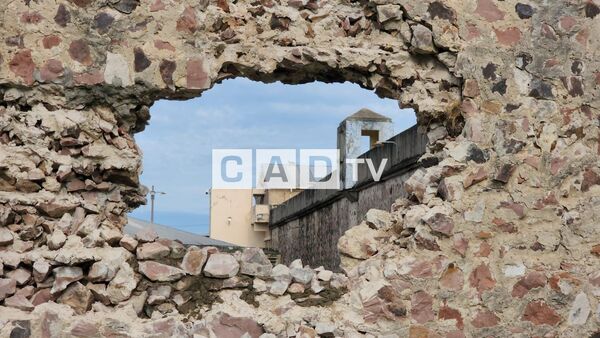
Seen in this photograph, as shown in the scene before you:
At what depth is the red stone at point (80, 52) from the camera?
3701 mm

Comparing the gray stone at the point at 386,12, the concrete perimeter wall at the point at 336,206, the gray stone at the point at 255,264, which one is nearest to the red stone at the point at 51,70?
the gray stone at the point at 255,264

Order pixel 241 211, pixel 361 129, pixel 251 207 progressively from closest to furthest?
1. pixel 361 129
2. pixel 251 207
3. pixel 241 211

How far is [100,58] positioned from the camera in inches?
146

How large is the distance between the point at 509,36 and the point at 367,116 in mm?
7494

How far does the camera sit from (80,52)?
3709 millimetres

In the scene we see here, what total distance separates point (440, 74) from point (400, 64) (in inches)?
9.5

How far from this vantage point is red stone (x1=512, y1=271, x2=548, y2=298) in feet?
13.2

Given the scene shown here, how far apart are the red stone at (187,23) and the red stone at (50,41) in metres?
0.59

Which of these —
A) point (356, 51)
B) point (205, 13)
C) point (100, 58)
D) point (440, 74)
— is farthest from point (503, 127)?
point (100, 58)

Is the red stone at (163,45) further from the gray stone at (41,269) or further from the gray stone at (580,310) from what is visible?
the gray stone at (580,310)

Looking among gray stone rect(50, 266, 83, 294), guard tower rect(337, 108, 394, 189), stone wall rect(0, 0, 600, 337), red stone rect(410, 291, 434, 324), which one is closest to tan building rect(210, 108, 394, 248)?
guard tower rect(337, 108, 394, 189)

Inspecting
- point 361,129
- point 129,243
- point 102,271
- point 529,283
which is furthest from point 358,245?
point 361,129

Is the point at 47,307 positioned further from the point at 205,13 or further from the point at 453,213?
the point at 453,213

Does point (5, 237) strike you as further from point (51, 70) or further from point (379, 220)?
point (379, 220)
